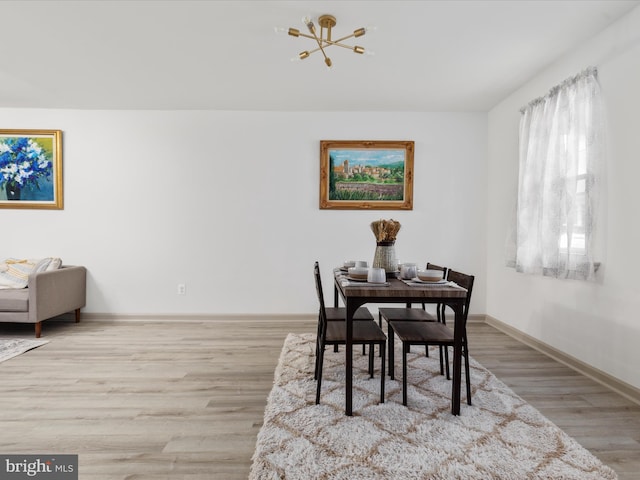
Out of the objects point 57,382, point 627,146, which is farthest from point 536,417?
point 57,382

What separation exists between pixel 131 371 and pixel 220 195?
7.05 feet

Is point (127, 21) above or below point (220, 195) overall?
above

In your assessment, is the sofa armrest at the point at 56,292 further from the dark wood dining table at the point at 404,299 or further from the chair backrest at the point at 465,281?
the chair backrest at the point at 465,281

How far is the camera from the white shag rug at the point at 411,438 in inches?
58.8

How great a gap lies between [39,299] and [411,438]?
362 centimetres

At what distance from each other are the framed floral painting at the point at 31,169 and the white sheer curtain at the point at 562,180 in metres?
5.01

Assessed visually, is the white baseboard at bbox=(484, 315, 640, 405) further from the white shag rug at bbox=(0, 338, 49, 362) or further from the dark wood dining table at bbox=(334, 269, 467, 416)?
the white shag rug at bbox=(0, 338, 49, 362)

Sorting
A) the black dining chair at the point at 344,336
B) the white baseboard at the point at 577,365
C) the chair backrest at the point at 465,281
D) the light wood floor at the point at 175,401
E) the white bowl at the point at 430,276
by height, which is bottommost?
the light wood floor at the point at 175,401

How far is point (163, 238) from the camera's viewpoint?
4125 mm

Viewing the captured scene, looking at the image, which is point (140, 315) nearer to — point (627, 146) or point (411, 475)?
point (411, 475)

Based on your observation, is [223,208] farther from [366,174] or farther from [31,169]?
[31,169]

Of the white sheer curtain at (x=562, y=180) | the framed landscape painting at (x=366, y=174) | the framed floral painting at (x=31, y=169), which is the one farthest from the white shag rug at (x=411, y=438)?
the framed floral painting at (x=31, y=169)

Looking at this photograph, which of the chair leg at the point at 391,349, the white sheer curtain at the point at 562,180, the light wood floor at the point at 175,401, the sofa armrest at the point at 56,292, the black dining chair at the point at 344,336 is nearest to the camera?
the light wood floor at the point at 175,401

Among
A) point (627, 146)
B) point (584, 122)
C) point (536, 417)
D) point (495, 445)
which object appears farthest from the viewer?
point (584, 122)
